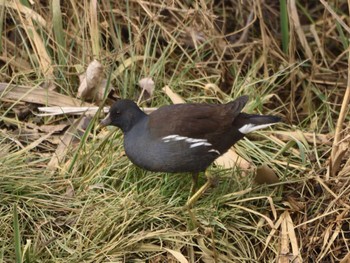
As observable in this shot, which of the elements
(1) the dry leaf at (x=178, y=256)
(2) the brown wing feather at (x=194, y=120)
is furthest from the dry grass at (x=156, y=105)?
(2) the brown wing feather at (x=194, y=120)

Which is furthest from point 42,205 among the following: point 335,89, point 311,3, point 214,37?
point 311,3

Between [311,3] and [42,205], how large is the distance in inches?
114

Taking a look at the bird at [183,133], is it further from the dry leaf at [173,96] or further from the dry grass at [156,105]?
the dry leaf at [173,96]

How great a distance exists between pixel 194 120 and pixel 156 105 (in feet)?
2.59

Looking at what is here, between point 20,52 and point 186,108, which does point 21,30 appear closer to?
point 20,52

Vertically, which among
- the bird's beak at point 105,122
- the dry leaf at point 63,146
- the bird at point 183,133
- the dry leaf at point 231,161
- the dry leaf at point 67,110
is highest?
the bird's beak at point 105,122

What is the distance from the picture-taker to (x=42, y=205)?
422 centimetres

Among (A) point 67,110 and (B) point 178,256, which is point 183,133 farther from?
(A) point 67,110

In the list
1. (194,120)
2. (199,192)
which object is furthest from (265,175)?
(194,120)

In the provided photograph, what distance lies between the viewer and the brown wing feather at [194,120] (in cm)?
421

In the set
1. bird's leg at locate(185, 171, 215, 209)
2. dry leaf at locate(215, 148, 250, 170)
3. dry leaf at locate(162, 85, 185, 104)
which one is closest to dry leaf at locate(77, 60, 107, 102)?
dry leaf at locate(162, 85, 185, 104)

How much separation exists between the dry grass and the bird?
197 mm

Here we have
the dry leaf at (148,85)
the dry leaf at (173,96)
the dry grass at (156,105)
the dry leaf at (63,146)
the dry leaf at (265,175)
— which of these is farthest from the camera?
the dry leaf at (148,85)

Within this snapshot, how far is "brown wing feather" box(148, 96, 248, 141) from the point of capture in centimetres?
421
